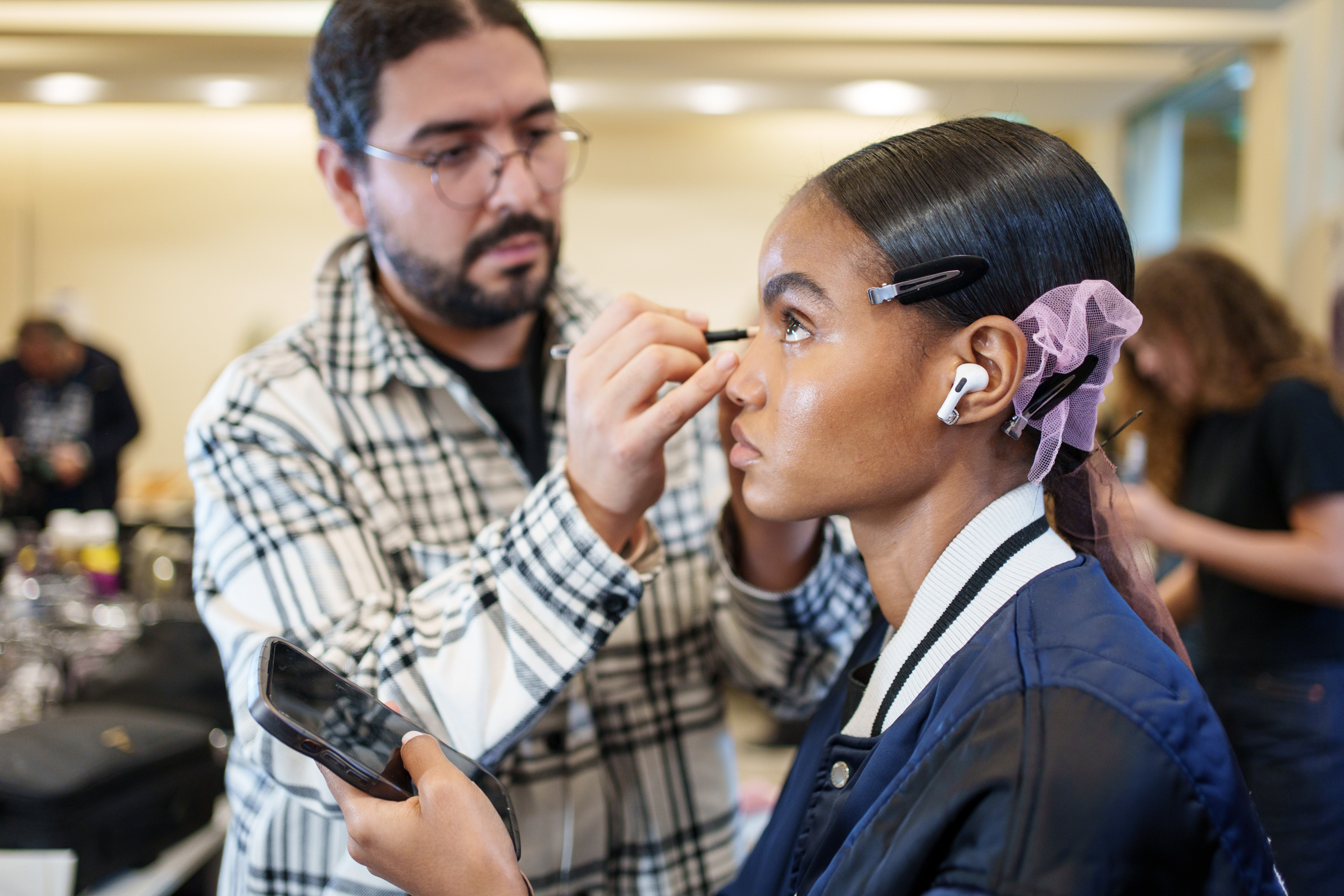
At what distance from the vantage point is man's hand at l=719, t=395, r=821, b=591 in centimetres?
109

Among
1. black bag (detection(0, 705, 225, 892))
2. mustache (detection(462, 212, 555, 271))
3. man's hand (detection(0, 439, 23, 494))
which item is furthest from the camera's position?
man's hand (detection(0, 439, 23, 494))

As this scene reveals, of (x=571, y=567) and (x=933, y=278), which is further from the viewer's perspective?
(x=571, y=567)

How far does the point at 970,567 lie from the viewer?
31.8 inches

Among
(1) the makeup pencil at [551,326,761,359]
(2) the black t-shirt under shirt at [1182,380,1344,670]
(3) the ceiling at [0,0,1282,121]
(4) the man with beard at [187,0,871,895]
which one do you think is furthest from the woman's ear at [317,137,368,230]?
(3) the ceiling at [0,0,1282,121]

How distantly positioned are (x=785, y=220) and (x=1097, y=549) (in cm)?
44

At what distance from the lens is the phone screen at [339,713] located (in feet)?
2.58

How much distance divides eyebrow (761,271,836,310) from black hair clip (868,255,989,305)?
0.16 ft

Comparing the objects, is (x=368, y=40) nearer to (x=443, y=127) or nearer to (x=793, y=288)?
(x=443, y=127)

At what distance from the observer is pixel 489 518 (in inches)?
47.9

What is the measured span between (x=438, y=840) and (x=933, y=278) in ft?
1.99

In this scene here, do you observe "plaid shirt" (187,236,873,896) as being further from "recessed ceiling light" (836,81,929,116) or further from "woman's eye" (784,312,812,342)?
"recessed ceiling light" (836,81,929,116)

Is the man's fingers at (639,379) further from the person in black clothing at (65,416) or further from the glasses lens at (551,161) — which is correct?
the person in black clothing at (65,416)

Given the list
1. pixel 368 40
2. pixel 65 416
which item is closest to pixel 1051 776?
pixel 368 40

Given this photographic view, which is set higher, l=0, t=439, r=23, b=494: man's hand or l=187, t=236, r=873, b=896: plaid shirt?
l=187, t=236, r=873, b=896: plaid shirt
